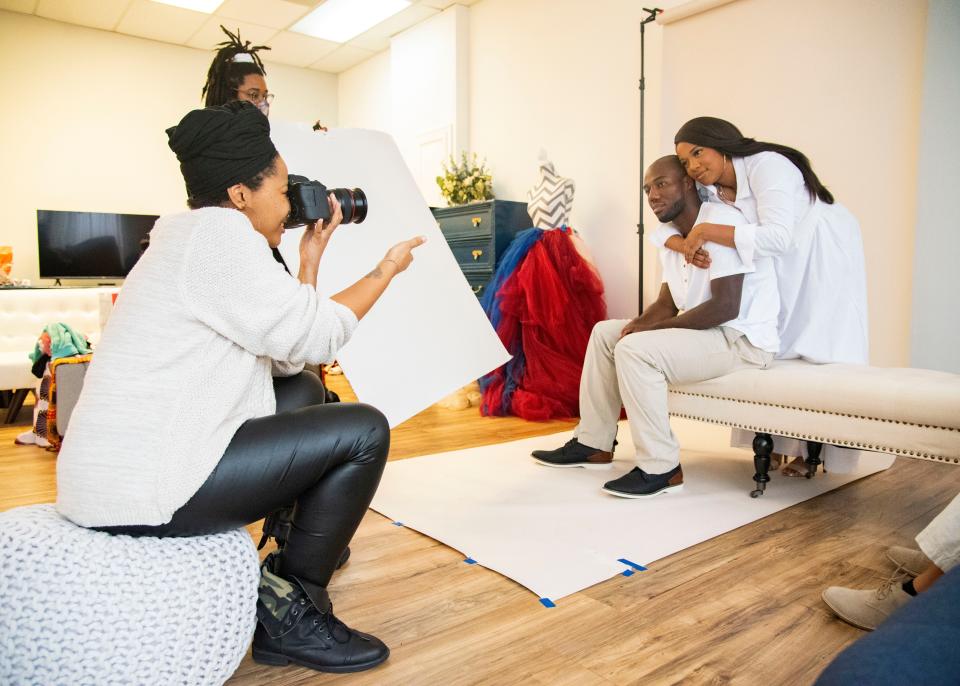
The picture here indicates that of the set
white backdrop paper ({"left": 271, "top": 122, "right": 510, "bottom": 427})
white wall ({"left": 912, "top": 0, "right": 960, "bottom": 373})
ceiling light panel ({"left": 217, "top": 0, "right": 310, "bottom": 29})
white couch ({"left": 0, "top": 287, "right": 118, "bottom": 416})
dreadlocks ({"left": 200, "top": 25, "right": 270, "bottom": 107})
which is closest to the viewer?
white backdrop paper ({"left": 271, "top": 122, "right": 510, "bottom": 427})

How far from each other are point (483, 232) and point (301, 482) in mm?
3029

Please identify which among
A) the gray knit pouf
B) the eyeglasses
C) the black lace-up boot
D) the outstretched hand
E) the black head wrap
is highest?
the eyeglasses

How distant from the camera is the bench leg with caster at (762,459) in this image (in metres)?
2.04

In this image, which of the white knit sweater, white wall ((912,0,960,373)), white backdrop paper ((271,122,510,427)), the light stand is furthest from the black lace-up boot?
the light stand

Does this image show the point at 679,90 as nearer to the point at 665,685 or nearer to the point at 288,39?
the point at 665,685

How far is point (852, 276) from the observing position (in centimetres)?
217

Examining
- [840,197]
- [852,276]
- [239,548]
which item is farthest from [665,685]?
[840,197]

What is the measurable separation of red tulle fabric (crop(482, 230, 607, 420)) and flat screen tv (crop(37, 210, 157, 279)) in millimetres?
3145

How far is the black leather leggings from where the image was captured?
1.04m

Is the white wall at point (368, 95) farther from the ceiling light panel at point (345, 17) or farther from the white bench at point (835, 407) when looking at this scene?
the white bench at point (835, 407)

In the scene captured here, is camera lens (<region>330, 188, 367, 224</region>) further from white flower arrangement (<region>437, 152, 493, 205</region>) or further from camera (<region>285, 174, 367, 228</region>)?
white flower arrangement (<region>437, 152, 493, 205</region>)

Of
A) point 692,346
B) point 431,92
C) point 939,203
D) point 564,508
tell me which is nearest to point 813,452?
point 692,346

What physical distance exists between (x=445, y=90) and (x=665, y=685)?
→ 451 centimetres

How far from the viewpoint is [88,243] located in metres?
5.19
